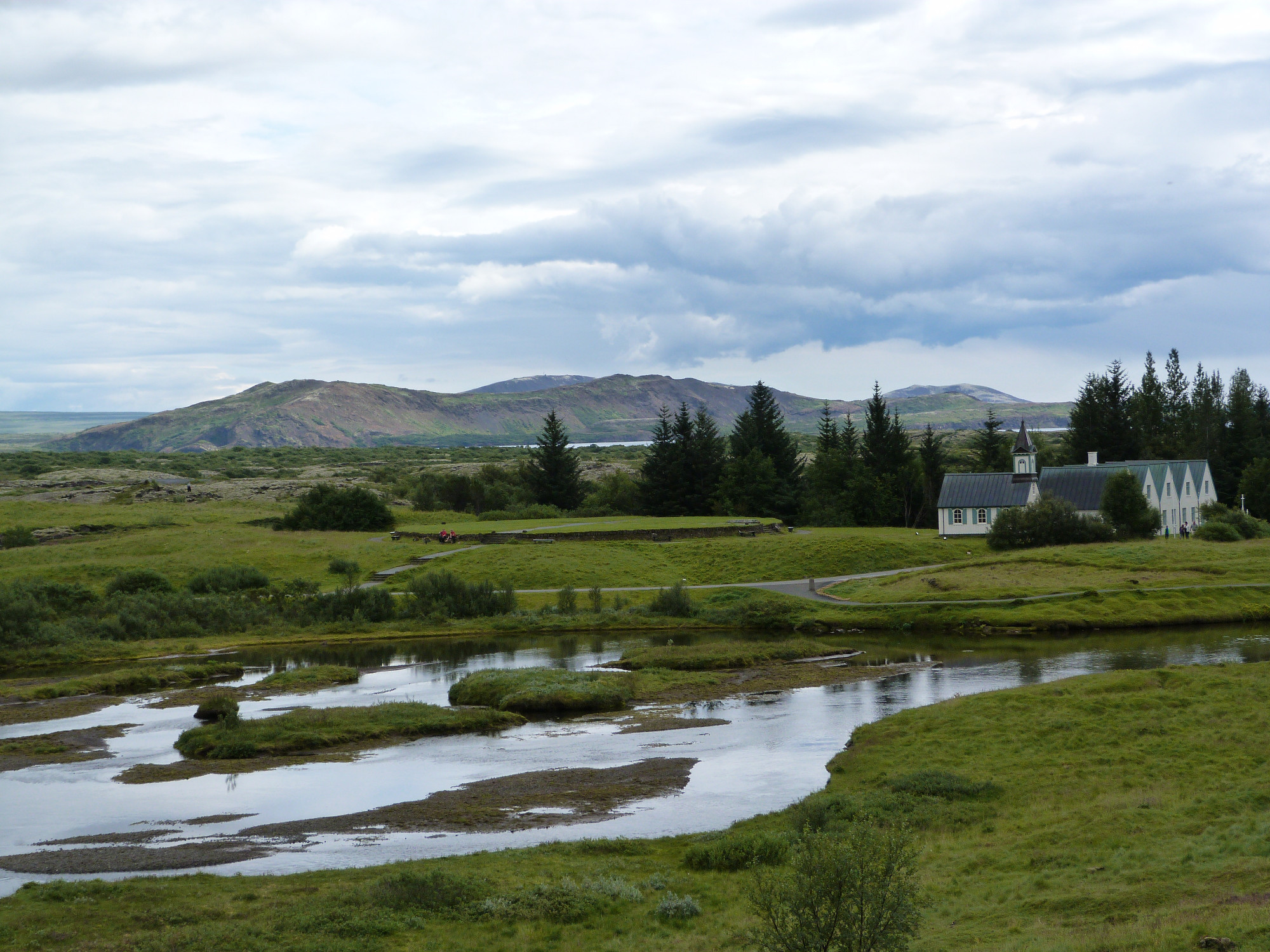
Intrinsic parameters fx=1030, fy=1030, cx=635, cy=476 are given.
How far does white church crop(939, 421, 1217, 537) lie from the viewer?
74.9 meters

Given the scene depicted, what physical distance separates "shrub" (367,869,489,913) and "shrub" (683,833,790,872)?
384 centimetres

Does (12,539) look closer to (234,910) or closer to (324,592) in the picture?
(324,592)

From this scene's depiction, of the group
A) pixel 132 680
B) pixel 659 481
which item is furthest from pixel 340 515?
pixel 132 680

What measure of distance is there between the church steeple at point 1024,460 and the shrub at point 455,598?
4061 centimetres

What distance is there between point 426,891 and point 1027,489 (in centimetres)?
6834

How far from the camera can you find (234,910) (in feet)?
50.6

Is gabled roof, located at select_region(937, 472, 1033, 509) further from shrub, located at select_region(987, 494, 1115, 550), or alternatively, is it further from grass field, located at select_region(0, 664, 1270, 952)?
grass field, located at select_region(0, 664, 1270, 952)

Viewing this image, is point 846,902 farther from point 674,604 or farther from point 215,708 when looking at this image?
point 674,604

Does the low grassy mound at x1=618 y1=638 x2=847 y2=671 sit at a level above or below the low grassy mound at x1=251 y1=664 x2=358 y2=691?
below

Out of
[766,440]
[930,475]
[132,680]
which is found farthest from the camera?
[766,440]

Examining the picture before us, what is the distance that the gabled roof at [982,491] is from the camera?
247 feet

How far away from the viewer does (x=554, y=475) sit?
101 m

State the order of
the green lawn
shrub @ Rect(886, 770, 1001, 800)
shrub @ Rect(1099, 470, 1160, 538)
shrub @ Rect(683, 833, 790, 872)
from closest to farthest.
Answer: shrub @ Rect(683, 833, 790, 872), shrub @ Rect(886, 770, 1001, 800), the green lawn, shrub @ Rect(1099, 470, 1160, 538)

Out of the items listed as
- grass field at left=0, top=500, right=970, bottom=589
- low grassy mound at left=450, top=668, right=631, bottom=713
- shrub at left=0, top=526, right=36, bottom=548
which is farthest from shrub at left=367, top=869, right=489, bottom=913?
shrub at left=0, top=526, right=36, bottom=548
